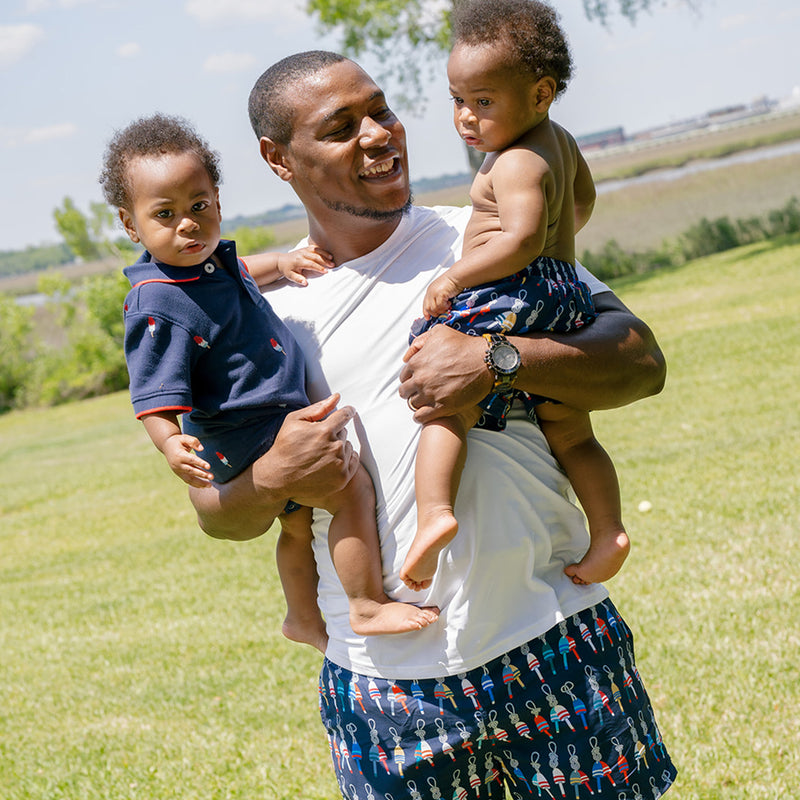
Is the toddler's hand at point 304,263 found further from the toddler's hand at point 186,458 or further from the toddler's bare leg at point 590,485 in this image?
the toddler's bare leg at point 590,485

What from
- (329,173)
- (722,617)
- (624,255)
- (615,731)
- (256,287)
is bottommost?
(624,255)

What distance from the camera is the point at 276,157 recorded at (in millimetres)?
2557

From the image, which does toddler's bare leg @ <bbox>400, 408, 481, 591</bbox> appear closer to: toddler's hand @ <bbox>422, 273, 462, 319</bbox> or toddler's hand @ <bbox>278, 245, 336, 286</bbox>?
toddler's hand @ <bbox>422, 273, 462, 319</bbox>

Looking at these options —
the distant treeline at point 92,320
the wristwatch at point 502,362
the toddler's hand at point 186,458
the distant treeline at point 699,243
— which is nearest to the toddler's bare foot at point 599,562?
the wristwatch at point 502,362

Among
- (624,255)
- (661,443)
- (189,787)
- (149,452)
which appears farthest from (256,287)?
(624,255)

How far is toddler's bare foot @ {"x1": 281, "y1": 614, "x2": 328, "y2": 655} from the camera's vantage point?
2.56 meters

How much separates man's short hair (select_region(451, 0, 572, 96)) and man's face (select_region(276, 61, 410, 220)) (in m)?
0.26

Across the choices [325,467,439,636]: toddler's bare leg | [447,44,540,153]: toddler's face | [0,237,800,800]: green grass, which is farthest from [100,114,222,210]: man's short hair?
[0,237,800,800]: green grass

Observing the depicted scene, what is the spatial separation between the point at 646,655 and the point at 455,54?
3.73 m

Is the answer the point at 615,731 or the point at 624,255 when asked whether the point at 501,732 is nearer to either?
the point at 615,731

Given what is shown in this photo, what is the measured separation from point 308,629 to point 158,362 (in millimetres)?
822

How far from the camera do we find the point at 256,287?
246cm

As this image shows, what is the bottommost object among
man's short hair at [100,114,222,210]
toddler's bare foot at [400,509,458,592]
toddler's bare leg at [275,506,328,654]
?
toddler's bare leg at [275,506,328,654]

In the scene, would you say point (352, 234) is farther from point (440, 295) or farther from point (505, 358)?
point (505, 358)
